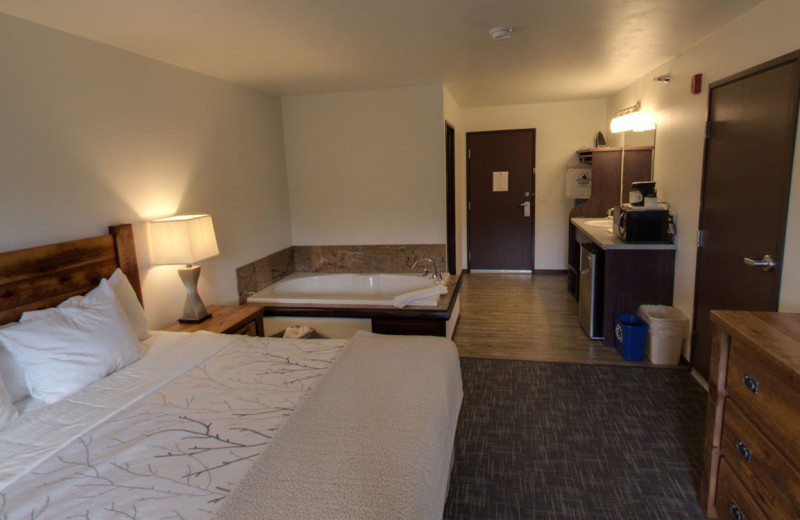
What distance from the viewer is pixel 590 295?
3.79m

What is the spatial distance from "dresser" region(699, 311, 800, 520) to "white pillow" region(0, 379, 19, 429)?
2.54 meters

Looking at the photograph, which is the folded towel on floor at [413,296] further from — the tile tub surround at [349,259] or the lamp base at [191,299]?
the lamp base at [191,299]

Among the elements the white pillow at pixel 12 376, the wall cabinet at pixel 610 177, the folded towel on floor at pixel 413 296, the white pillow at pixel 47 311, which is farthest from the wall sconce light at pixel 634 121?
the white pillow at pixel 12 376

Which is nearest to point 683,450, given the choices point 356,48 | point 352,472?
point 352,472

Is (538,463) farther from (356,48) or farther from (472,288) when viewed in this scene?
(472,288)

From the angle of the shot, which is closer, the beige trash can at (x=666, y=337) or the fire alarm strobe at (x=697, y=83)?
the fire alarm strobe at (x=697, y=83)

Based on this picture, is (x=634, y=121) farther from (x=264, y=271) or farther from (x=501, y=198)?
(x=264, y=271)

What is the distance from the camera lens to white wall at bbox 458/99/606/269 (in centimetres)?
588

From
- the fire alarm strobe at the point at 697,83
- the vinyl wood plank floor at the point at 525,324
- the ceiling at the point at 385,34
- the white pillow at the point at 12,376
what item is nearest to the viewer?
the white pillow at the point at 12,376

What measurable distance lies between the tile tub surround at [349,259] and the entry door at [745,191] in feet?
7.24

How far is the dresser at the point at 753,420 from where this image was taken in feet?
4.47

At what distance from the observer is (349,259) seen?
4676 millimetres

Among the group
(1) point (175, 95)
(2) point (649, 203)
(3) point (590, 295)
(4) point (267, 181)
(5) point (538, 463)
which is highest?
(1) point (175, 95)

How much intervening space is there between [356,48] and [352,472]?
2499 millimetres
